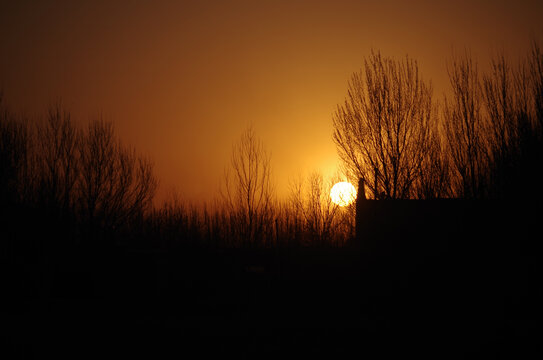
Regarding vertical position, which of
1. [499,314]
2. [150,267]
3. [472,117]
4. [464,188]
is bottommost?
[499,314]

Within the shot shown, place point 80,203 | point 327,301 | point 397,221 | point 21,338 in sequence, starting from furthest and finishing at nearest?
1. point 80,203
2. point 397,221
3. point 327,301
4. point 21,338

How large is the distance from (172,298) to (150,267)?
5.50 feet

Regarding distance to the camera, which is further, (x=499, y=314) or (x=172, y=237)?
(x=172, y=237)

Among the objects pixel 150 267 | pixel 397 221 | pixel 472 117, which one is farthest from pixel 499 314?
pixel 150 267

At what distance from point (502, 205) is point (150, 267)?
11.6m

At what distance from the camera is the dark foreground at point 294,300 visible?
8.41m

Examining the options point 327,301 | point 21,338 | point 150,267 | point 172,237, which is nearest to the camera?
point 21,338

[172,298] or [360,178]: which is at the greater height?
[360,178]

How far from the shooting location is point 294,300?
13.2 meters

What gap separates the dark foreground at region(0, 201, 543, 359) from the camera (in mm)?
8406

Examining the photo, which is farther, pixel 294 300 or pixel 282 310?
pixel 294 300

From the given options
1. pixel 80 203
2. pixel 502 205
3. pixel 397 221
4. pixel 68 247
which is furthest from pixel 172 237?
pixel 502 205

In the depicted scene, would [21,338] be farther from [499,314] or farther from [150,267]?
[499,314]

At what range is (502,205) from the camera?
13.9 meters
